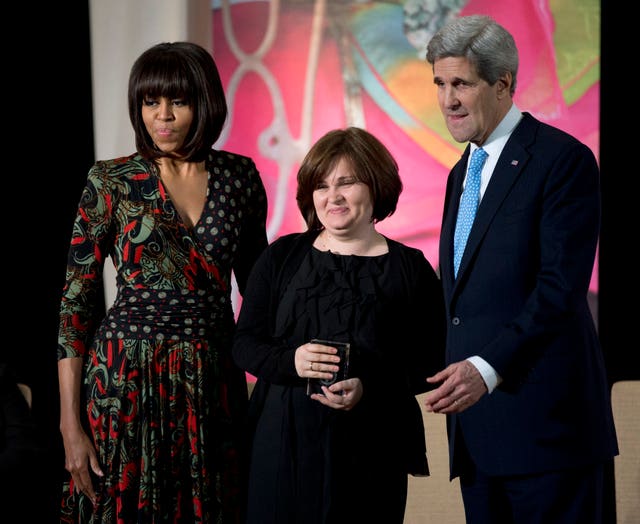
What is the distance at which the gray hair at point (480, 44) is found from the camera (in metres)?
2.05

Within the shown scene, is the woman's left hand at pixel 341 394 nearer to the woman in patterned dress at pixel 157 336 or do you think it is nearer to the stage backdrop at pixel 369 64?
the woman in patterned dress at pixel 157 336

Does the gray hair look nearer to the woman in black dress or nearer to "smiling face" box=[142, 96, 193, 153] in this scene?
the woman in black dress

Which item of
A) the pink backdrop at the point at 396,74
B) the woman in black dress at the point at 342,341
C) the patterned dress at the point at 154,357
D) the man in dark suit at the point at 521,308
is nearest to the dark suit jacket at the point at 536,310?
the man in dark suit at the point at 521,308

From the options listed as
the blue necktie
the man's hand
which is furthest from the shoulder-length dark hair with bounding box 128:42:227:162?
the man's hand

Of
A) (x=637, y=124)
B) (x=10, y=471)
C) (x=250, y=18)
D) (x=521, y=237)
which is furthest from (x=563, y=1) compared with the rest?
(x=10, y=471)

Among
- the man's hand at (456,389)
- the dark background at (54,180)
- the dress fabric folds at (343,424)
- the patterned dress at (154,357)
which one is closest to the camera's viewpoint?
the man's hand at (456,389)

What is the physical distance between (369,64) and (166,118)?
197cm

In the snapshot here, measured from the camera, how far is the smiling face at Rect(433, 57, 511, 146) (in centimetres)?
207

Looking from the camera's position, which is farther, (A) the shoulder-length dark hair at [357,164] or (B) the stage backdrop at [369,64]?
(B) the stage backdrop at [369,64]

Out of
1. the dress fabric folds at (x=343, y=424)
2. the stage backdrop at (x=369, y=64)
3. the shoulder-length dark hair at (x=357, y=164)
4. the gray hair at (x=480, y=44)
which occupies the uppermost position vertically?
the stage backdrop at (x=369, y=64)

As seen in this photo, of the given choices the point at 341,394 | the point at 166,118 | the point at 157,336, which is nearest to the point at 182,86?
the point at 166,118

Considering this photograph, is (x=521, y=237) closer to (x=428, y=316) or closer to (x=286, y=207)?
(x=428, y=316)

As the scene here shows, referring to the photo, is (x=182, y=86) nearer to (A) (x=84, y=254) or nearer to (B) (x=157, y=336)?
(A) (x=84, y=254)

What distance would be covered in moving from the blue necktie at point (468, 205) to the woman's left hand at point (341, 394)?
348mm
